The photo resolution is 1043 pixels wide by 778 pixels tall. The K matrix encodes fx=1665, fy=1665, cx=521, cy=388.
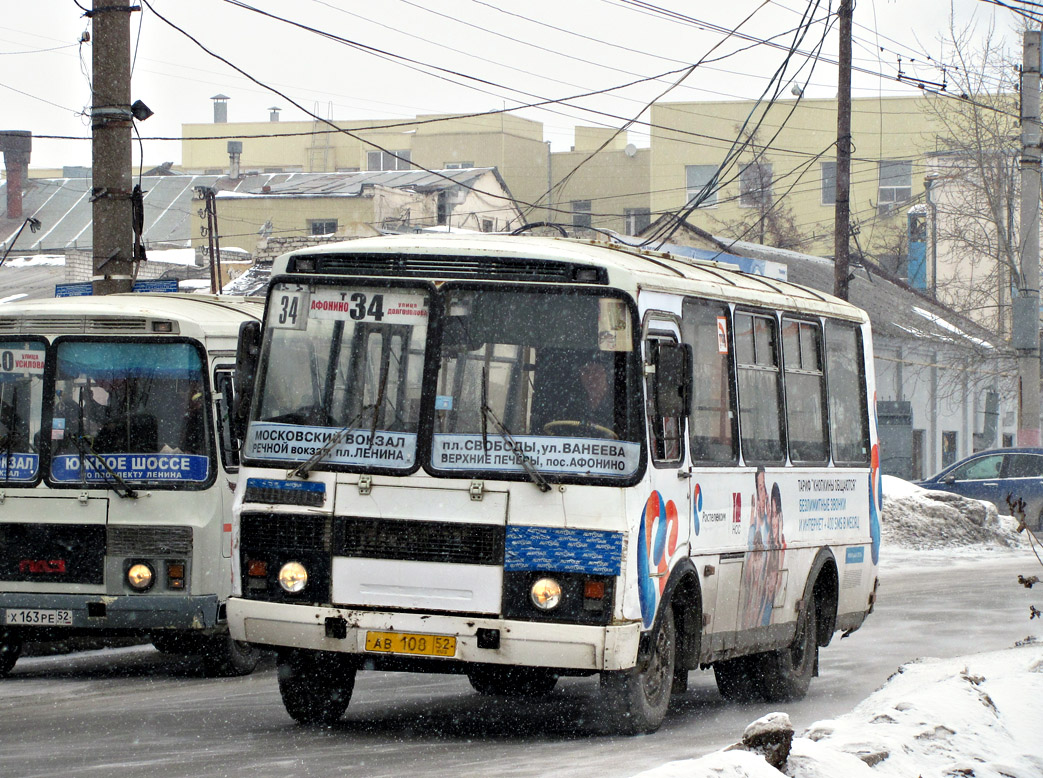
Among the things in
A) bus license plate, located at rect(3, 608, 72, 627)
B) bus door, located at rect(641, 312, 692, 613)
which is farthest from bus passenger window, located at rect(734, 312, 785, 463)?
bus license plate, located at rect(3, 608, 72, 627)

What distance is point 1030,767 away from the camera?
722 centimetres

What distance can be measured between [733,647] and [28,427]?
4.93 metres

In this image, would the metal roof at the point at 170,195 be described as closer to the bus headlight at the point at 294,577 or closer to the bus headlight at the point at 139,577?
the bus headlight at the point at 139,577

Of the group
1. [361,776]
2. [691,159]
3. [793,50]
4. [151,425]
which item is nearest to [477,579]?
[361,776]

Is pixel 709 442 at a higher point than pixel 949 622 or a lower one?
higher

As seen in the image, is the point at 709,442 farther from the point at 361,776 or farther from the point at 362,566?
the point at 361,776

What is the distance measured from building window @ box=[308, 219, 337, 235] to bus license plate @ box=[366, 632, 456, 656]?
47745 millimetres

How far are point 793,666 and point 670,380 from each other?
3.43m

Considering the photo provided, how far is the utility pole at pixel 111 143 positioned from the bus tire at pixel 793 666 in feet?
21.4

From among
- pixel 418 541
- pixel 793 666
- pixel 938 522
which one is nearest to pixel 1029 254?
pixel 938 522

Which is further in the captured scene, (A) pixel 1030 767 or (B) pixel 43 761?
(B) pixel 43 761

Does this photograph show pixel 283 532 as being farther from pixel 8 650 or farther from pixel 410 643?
pixel 8 650

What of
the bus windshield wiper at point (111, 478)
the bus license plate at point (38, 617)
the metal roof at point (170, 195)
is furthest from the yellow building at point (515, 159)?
the bus license plate at point (38, 617)

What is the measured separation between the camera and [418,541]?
27.0 ft
